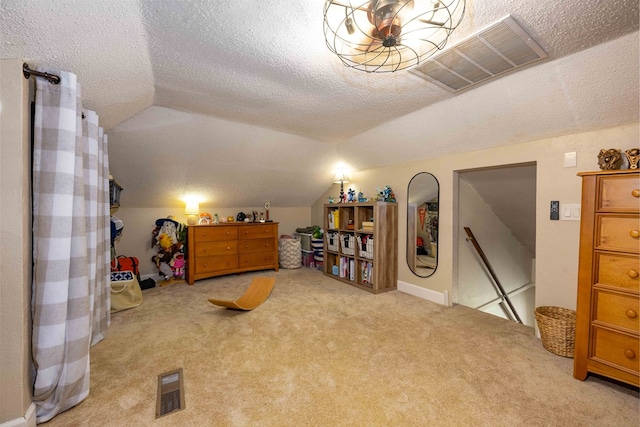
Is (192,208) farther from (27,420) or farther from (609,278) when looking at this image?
(609,278)

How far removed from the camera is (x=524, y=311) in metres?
4.12

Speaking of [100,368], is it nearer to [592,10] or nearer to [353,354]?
[353,354]

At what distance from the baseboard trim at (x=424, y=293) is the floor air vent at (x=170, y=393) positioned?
2.67m

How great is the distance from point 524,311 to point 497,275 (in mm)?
1014

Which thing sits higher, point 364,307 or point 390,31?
point 390,31

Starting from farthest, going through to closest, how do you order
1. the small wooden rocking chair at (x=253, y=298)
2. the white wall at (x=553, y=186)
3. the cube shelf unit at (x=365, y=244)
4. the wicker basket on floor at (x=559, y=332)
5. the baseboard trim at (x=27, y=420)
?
the cube shelf unit at (x=365, y=244), the small wooden rocking chair at (x=253, y=298), the white wall at (x=553, y=186), the wicker basket on floor at (x=559, y=332), the baseboard trim at (x=27, y=420)

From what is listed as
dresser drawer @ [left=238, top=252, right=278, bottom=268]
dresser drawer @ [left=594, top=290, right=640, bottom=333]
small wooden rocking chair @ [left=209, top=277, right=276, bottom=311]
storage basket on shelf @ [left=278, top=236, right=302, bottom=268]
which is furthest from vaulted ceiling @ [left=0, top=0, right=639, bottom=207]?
small wooden rocking chair @ [left=209, top=277, right=276, bottom=311]

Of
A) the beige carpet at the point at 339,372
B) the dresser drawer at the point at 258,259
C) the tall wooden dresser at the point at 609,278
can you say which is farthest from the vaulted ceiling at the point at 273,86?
the beige carpet at the point at 339,372

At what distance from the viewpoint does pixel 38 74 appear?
1.30 m

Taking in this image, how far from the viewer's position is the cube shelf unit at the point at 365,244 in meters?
3.41

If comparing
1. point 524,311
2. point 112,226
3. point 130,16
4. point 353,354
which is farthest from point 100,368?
point 524,311

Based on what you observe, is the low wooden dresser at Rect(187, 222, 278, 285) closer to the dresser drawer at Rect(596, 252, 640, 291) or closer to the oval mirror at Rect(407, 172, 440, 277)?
the oval mirror at Rect(407, 172, 440, 277)

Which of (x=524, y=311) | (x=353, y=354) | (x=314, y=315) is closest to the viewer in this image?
(x=353, y=354)

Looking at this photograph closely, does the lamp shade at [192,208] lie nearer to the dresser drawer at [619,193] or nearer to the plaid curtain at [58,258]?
the plaid curtain at [58,258]
